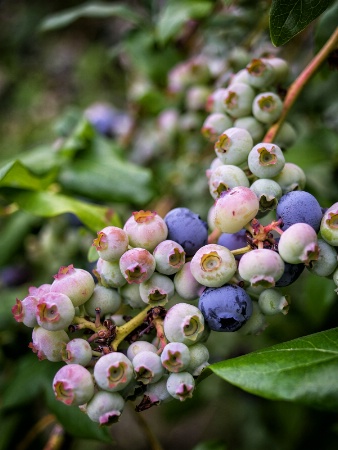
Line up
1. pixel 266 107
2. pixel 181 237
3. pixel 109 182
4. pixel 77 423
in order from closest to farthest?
pixel 181 237, pixel 266 107, pixel 77 423, pixel 109 182

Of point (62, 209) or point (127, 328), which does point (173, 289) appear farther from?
point (62, 209)

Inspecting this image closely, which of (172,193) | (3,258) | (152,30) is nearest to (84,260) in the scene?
(3,258)

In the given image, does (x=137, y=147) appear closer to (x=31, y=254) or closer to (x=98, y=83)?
(x=31, y=254)

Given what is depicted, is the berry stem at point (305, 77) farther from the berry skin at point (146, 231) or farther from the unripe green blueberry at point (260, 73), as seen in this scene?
the berry skin at point (146, 231)

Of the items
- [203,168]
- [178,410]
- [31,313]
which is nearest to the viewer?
[31,313]

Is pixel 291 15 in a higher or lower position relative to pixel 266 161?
higher

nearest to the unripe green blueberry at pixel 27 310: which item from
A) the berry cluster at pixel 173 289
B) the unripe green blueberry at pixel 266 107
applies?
the berry cluster at pixel 173 289

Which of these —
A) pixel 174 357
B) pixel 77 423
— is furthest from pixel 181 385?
pixel 77 423
